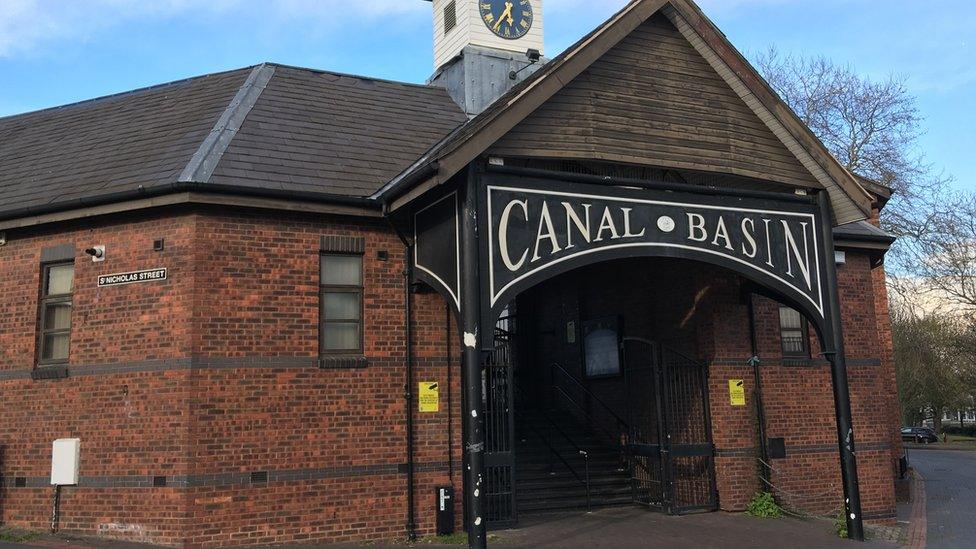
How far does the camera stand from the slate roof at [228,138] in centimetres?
1075

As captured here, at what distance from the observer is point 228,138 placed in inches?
444

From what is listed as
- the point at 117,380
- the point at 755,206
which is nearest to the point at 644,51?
the point at 755,206

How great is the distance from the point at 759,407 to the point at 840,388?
1.93 meters

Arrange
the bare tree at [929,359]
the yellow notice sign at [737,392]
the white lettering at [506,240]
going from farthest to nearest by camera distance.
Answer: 1. the bare tree at [929,359]
2. the yellow notice sign at [737,392]
3. the white lettering at [506,240]

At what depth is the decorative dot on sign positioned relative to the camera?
1019 cm

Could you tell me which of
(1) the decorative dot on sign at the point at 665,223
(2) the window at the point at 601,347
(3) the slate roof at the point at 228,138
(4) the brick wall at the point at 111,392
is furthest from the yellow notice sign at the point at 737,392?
(4) the brick wall at the point at 111,392

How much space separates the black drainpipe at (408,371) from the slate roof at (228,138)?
1.03 m

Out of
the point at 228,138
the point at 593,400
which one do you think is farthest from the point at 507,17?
the point at 593,400

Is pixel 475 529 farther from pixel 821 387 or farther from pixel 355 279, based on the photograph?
pixel 821 387

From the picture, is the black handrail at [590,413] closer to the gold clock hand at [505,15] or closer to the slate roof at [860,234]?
the slate roof at [860,234]

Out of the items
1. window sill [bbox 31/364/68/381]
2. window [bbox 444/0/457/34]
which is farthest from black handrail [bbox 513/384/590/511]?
window [bbox 444/0/457/34]

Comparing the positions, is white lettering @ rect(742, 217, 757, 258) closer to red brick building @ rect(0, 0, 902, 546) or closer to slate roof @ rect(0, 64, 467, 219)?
red brick building @ rect(0, 0, 902, 546)

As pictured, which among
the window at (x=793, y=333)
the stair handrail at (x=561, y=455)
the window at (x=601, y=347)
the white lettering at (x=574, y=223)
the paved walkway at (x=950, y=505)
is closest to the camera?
the white lettering at (x=574, y=223)

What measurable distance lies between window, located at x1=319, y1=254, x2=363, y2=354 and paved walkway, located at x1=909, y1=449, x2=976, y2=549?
8.45 meters
